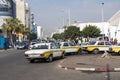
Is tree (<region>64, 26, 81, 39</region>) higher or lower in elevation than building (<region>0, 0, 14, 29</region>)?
lower

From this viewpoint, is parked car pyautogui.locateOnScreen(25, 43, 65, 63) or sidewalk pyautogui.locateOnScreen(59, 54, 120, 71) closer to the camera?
sidewalk pyautogui.locateOnScreen(59, 54, 120, 71)

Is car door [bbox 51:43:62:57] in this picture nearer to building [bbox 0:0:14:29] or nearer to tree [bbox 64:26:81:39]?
tree [bbox 64:26:81:39]

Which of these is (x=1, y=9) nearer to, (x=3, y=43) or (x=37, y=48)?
(x=3, y=43)

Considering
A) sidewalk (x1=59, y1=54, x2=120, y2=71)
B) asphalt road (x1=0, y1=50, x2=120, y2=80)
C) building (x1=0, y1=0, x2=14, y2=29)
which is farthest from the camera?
building (x1=0, y1=0, x2=14, y2=29)

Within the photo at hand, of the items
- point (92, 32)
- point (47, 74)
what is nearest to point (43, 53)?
Result: point (47, 74)

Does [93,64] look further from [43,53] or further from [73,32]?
[73,32]

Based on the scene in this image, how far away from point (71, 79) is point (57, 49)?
12948 mm

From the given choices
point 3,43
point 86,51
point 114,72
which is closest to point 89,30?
point 3,43

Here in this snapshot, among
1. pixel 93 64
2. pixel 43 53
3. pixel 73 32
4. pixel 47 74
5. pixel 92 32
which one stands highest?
pixel 73 32

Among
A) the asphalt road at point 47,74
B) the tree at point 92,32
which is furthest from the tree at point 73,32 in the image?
the asphalt road at point 47,74

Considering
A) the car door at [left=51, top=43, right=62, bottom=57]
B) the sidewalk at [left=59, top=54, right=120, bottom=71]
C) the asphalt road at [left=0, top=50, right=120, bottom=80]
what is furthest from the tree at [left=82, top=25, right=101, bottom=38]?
the asphalt road at [left=0, top=50, right=120, bottom=80]

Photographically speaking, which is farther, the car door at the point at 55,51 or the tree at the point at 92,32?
the tree at the point at 92,32

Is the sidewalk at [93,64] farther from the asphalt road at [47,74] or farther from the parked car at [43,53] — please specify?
the parked car at [43,53]

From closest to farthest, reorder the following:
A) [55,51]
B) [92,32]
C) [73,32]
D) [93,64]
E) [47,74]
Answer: [47,74] → [93,64] → [55,51] → [92,32] → [73,32]
